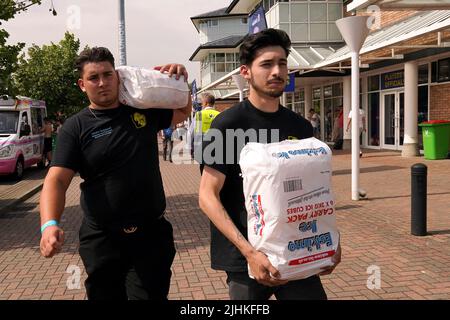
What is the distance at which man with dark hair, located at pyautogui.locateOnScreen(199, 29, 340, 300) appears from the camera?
86.2 inches

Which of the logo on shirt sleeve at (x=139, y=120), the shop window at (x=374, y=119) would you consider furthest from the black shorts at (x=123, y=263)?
the shop window at (x=374, y=119)

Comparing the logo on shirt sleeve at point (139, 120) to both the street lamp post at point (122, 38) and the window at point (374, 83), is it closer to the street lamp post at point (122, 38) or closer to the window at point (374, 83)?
the street lamp post at point (122, 38)

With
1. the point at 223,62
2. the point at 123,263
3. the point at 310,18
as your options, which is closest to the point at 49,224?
the point at 123,263

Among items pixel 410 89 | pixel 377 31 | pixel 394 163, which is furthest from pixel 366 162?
pixel 377 31

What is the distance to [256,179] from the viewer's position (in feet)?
6.44

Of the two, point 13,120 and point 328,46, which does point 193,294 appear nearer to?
point 13,120

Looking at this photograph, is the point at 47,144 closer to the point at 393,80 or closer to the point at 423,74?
the point at 393,80

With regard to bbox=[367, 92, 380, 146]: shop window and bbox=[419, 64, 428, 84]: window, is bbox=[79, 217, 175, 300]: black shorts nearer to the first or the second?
bbox=[419, 64, 428, 84]: window

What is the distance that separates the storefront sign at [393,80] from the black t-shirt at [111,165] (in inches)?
627

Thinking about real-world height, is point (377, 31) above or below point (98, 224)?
above

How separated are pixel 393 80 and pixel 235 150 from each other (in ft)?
54.8
